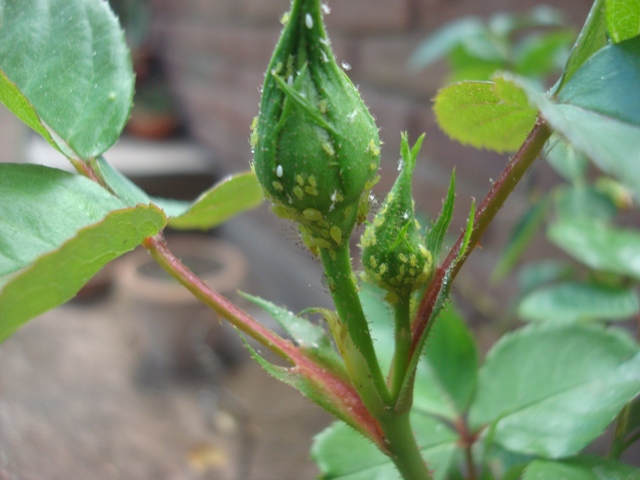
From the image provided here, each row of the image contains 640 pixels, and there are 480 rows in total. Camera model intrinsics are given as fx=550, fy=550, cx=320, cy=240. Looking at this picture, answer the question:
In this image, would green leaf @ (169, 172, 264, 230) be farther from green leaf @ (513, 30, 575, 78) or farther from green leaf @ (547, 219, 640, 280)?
green leaf @ (513, 30, 575, 78)

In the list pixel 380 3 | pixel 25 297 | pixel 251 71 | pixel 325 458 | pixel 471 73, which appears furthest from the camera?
pixel 251 71

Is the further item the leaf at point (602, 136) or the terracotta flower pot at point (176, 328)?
the terracotta flower pot at point (176, 328)

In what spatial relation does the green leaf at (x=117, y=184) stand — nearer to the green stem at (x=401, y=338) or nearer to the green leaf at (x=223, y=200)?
the green leaf at (x=223, y=200)

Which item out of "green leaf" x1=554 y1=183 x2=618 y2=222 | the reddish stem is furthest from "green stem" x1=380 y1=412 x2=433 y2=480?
"green leaf" x1=554 y1=183 x2=618 y2=222

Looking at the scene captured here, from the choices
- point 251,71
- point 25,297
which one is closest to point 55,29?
point 25,297

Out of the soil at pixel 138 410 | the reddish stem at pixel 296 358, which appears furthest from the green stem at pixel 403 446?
the soil at pixel 138 410

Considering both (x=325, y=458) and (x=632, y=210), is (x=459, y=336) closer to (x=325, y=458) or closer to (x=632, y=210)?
(x=325, y=458)

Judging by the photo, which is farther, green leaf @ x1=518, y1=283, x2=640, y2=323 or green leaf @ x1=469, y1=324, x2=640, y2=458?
green leaf @ x1=518, y1=283, x2=640, y2=323
